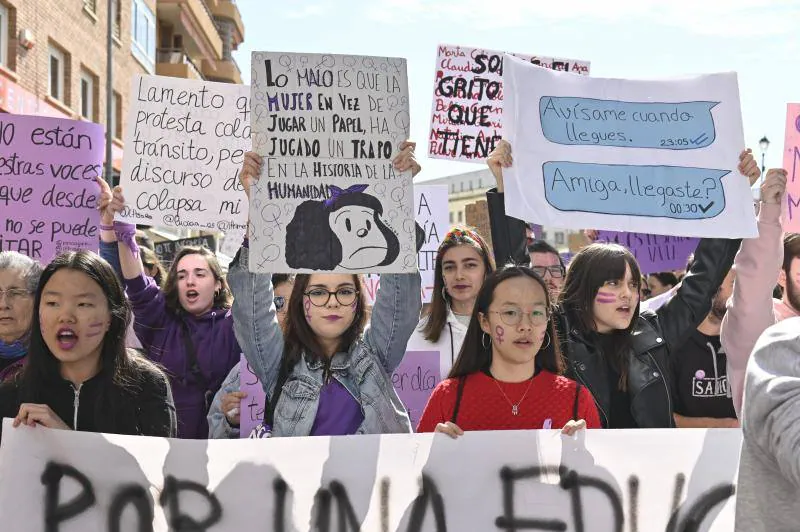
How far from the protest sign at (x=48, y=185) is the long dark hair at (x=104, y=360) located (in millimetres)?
1797

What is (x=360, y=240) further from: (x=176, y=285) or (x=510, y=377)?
(x=176, y=285)

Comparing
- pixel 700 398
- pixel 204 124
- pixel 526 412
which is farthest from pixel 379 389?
pixel 204 124

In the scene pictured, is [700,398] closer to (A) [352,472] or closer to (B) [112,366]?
(A) [352,472]

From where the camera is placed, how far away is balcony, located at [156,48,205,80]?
32375 millimetres

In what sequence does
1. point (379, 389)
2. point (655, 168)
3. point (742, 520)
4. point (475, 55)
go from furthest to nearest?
point (475, 55)
point (655, 168)
point (379, 389)
point (742, 520)

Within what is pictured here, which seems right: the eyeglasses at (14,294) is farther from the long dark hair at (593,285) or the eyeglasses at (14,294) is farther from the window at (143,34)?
the window at (143,34)

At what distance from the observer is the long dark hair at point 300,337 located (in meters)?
3.71

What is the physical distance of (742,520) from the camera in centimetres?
201

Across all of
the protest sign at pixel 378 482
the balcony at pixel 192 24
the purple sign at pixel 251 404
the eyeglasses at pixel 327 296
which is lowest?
the protest sign at pixel 378 482

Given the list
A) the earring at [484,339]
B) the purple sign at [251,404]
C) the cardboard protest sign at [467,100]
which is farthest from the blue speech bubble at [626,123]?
the cardboard protest sign at [467,100]

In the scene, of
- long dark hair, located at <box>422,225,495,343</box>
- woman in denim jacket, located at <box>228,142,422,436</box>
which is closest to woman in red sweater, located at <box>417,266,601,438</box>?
woman in denim jacket, located at <box>228,142,422,436</box>

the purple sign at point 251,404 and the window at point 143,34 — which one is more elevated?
the window at point 143,34

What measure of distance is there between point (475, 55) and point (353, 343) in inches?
168

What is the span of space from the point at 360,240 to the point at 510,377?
711 millimetres
